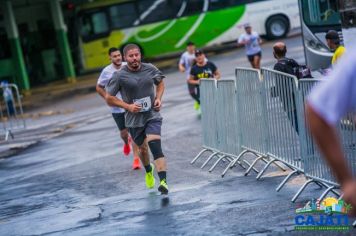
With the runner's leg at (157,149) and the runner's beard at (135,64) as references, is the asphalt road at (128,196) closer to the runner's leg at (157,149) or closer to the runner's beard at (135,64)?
the runner's leg at (157,149)

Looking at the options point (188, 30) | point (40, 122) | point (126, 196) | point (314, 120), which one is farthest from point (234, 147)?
point (188, 30)

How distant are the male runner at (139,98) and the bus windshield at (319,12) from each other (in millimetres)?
7644

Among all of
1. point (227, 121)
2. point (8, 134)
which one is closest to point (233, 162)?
point (227, 121)

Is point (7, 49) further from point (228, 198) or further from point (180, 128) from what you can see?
point (228, 198)

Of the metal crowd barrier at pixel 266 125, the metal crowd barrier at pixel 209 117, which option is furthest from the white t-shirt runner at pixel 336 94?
the metal crowd barrier at pixel 209 117

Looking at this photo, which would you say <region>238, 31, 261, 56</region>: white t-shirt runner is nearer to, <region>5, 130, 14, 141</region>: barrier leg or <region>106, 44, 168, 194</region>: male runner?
<region>5, 130, 14, 141</region>: barrier leg

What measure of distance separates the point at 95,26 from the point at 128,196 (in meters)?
27.8

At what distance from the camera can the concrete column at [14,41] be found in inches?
1319

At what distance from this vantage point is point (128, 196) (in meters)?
9.69

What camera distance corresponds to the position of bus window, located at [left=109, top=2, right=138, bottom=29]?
36.5 metres

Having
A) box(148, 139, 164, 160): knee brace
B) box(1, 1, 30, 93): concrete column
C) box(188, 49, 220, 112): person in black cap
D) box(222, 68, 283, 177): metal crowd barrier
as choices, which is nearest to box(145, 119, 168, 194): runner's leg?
box(148, 139, 164, 160): knee brace

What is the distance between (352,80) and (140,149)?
6941 millimetres

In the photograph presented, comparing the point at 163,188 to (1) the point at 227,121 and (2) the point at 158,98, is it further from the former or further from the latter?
(1) the point at 227,121

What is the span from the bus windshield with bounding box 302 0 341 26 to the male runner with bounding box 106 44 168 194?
7.64m
